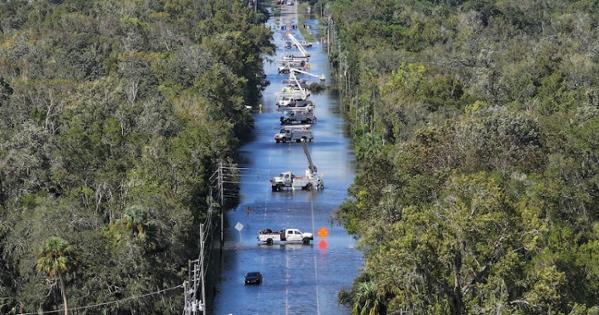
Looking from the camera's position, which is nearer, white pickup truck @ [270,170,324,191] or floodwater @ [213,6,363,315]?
floodwater @ [213,6,363,315]

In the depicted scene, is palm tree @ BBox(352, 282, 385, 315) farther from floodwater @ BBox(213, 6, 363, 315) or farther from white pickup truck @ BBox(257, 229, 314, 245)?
white pickup truck @ BBox(257, 229, 314, 245)

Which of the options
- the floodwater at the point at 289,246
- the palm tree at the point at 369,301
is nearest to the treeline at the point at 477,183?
the palm tree at the point at 369,301

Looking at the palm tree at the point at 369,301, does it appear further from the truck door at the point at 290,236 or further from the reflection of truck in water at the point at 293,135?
the reflection of truck in water at the point at 293,135

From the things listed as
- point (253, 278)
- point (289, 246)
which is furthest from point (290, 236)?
point (253, 278)

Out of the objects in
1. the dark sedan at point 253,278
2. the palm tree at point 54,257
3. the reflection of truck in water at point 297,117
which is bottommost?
the reflection of truck in water at point 297,117

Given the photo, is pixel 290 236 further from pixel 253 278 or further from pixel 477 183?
pixel 477 183

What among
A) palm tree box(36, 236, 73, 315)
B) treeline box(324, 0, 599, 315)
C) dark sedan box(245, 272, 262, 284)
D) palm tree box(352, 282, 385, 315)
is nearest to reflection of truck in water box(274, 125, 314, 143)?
treeline box(324, 0, 599, 315)
